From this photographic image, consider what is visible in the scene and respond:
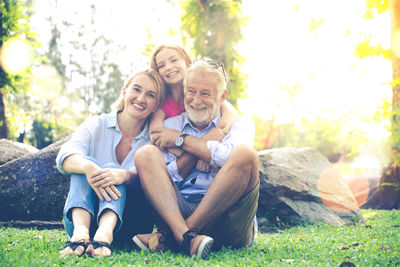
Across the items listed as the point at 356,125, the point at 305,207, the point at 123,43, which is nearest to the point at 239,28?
the point at 356,125

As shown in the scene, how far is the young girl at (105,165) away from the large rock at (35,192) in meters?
2.18

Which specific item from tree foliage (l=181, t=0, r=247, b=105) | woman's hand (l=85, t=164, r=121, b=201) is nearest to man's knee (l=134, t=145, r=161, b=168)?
woman's hand (l=85, t=164, r=121, b=201)

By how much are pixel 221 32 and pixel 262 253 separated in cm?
772

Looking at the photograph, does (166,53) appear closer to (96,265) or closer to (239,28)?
(96,265)

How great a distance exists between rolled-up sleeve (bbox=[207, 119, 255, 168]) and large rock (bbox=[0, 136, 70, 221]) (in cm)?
309

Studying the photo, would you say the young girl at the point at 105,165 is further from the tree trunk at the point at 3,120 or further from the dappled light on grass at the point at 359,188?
the dappled light on grass at the point at 359,188

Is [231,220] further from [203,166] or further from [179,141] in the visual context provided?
[179,141]

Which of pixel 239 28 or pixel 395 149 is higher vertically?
pixel 239 28

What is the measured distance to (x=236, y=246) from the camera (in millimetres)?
3504

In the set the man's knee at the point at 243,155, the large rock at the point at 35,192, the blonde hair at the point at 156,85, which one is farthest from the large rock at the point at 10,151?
the man's knee at the point at 243,155

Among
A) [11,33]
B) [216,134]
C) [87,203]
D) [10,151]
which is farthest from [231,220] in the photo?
[11,33]

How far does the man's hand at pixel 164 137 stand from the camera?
11.5 ft

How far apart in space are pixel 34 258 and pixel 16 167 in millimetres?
3140

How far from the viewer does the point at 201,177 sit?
3.44 m
